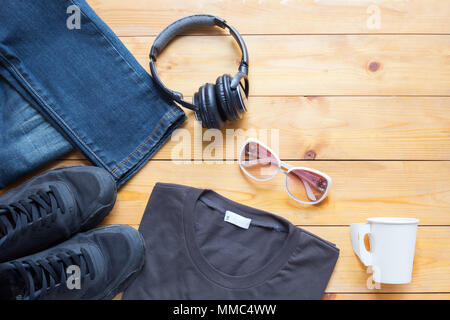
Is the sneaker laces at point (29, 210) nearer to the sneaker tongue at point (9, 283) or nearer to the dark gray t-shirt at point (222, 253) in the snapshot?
the sneaker tongue at point (9, 283)

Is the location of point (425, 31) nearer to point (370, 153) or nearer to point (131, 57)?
point (370, 153)

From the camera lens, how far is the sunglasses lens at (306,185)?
0.76 metres

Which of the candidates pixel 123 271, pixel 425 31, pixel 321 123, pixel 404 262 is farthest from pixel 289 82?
pixel 123 271

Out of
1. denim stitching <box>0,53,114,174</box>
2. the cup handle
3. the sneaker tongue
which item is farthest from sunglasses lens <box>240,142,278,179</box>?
the sneaker tongue

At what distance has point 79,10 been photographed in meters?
0.73

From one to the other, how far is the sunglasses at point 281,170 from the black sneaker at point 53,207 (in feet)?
1.01

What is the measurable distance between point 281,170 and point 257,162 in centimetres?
6

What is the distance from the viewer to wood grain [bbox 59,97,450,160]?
788mm

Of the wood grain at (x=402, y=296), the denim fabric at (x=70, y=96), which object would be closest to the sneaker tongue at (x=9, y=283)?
the denim fabric at (x=70, y=96)

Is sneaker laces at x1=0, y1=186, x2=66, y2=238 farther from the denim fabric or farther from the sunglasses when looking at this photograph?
the sunglasses

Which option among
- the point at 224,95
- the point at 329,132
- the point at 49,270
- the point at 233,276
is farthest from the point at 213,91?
the point at 49,270

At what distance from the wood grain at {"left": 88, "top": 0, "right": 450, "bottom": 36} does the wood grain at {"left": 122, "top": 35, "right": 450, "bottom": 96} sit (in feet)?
0.07

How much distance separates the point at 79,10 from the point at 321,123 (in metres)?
0.59

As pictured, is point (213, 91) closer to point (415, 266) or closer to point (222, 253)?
point (222, 253)
